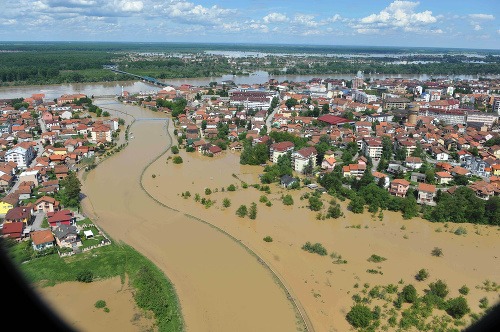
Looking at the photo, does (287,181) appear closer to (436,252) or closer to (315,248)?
(315,248)

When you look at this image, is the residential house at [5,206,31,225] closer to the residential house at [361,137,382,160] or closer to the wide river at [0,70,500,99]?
the residential house at [361,137,382,160]

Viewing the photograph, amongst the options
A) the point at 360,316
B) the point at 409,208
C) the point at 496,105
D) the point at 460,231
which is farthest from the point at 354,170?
the point at 496,105

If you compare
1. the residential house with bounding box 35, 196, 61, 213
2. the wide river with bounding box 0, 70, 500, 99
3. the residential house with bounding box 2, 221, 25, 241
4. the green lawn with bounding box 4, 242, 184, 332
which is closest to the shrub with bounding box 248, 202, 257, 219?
the green lawn with bounding box 4, 242, 184, 332

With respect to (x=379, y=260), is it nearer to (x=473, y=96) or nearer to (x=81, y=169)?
(x=81, y=169)

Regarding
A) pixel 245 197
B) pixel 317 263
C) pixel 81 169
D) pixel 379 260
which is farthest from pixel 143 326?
pixel 81 169

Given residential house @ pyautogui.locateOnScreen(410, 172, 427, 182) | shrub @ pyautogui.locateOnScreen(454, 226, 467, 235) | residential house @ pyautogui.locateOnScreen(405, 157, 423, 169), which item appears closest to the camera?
shrub @ pyautogui.locateOnScreen(454, 226, 467, 235)

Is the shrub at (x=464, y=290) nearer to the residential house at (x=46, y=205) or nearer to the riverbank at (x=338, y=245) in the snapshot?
the riverbank at (x=338, y=245)
